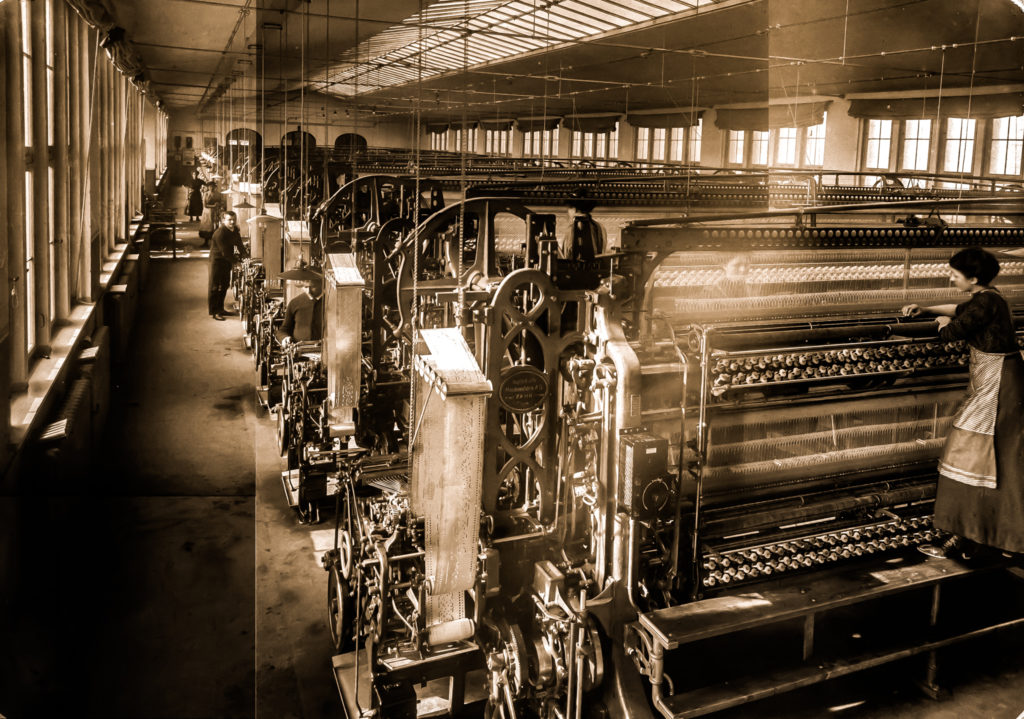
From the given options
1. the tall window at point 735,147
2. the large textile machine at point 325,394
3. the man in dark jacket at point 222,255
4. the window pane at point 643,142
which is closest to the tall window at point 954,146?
the tall window at point 735,147

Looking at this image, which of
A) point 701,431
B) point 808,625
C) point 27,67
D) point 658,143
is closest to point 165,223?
point 658,143

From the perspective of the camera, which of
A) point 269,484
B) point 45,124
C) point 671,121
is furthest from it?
point 671,121

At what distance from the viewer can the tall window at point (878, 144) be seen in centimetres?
1183

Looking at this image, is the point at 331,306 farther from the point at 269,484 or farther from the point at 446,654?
the point at 269,484

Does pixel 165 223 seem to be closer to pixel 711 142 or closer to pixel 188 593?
pixel 711 142

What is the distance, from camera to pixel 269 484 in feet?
22.1

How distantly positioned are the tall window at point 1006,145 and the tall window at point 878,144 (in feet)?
4.91

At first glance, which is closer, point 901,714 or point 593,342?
point 593,342

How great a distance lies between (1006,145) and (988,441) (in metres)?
8.21

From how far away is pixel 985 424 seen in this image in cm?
386

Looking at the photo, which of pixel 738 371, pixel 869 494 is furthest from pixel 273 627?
pixel 869 494

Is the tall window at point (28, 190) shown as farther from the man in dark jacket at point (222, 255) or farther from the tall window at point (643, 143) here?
the tall window at point (643, 143)

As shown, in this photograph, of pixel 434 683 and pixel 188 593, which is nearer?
pixel 188 593

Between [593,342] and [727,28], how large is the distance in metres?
7.12
